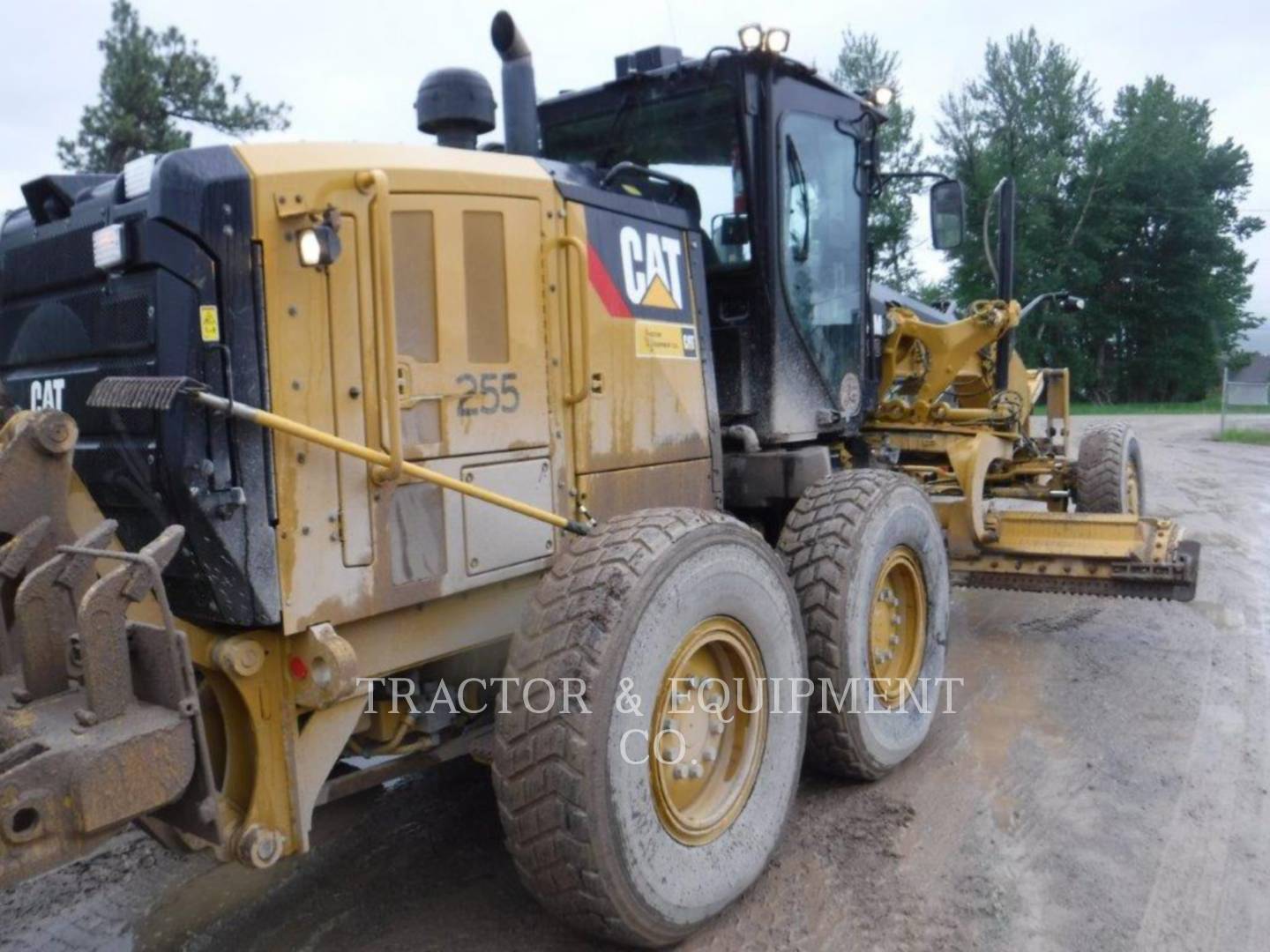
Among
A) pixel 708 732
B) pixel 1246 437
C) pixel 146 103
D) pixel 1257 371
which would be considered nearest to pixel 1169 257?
pixel 1257 371

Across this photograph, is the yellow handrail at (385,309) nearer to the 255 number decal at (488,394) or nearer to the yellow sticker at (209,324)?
the 255 number decal at (488,394)

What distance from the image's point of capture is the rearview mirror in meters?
5.48

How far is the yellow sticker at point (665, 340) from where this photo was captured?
354 cm

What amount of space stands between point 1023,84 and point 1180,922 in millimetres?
49171

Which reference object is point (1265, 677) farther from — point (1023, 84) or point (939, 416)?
point (1023, 84)

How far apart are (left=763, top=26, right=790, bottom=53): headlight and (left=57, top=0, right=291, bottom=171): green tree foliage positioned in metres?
17.4

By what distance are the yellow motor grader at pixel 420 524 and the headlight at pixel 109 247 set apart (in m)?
0.01

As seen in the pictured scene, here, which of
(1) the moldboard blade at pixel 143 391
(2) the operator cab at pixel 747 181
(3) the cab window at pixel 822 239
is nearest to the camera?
(1) the moldboard blade at pixel 143 391

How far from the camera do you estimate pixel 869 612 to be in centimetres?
402

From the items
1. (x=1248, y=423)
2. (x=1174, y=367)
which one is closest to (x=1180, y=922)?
(x=1248, y=423)

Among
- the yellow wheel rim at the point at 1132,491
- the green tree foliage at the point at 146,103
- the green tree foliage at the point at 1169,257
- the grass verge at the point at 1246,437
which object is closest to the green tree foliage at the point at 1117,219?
the green tree foliage at the point at 1169,257

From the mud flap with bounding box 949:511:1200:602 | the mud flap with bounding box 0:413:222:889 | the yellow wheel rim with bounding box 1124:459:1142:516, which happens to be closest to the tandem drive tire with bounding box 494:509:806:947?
the mud flap with bounding box 0:413:222:889

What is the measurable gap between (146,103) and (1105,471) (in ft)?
60.0

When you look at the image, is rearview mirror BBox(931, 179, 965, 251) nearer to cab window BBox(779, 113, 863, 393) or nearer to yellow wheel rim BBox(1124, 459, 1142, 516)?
cab window BBox(779, 113, 863, 393)
